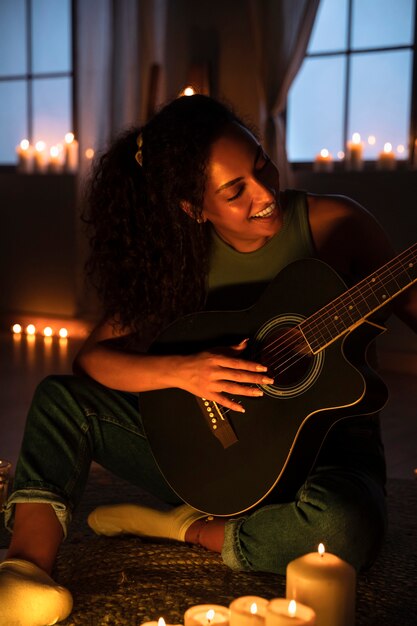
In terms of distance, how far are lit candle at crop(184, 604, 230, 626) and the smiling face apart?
0.75 meters

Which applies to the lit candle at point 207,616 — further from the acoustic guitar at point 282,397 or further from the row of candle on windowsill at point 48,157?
the row of candle on windowsill at point 48,157

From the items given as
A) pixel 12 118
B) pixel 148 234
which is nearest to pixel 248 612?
pixel 148 234

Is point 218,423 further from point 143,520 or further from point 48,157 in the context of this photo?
point 48,157

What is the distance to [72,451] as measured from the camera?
4.87 feet

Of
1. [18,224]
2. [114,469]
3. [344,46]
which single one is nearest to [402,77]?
[344,46]

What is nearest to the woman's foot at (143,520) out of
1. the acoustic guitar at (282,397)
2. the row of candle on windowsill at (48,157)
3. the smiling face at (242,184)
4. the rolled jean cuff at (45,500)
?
the acoustic guitar at (282,397)

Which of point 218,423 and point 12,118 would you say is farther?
point 12,118

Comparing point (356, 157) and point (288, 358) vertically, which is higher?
point (356, 157)

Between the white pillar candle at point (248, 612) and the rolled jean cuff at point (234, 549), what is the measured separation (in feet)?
1.61

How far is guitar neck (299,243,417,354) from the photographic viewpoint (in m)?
1.36

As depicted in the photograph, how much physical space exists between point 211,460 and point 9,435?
4.17 ft

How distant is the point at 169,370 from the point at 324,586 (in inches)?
23.0

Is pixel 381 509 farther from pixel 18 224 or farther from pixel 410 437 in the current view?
pixel 18 224

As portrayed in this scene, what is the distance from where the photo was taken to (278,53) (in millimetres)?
3914
